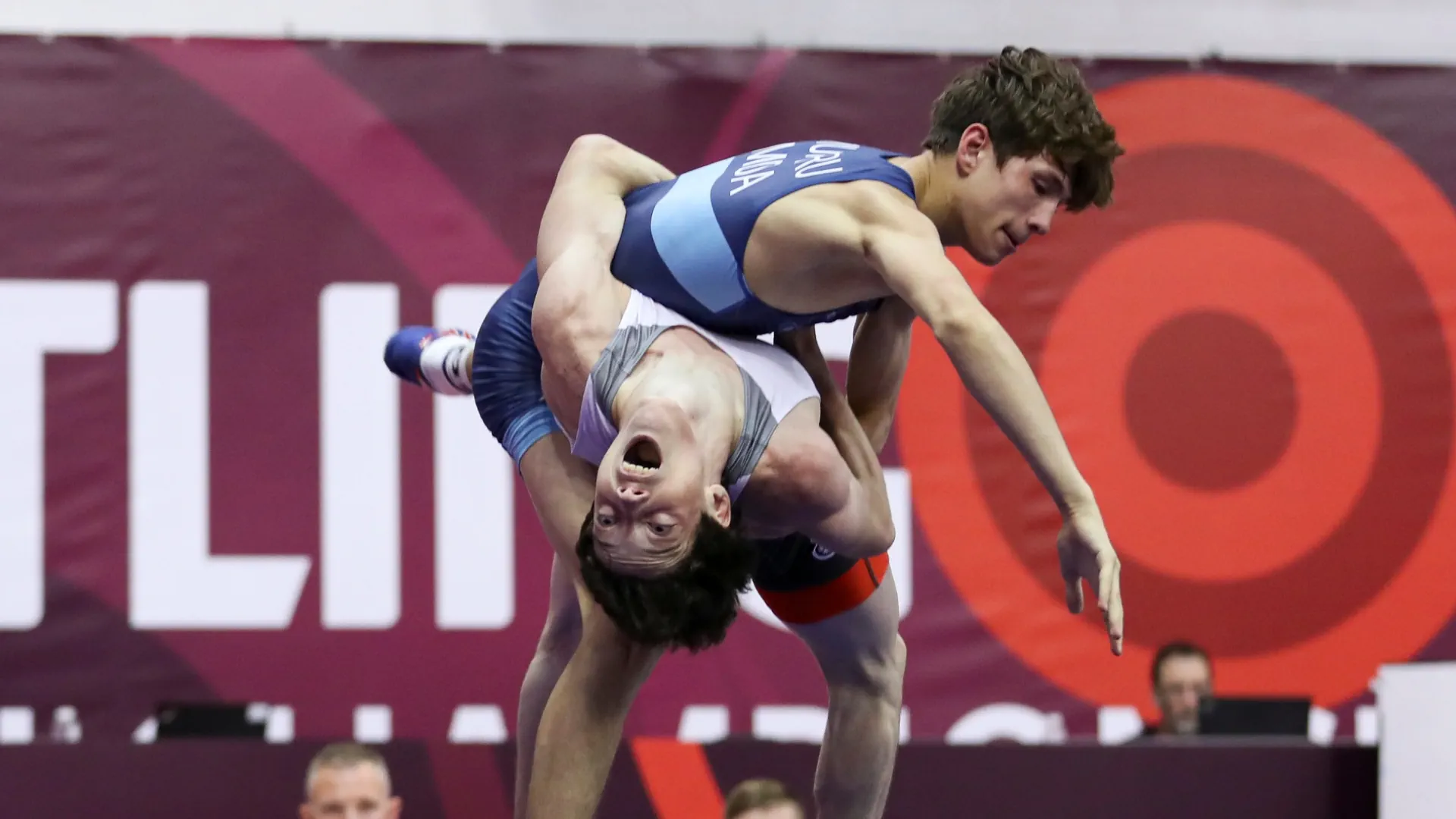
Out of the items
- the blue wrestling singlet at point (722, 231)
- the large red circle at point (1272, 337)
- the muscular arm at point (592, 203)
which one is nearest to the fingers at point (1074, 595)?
the blue wrestling singlet at point (722, 231)

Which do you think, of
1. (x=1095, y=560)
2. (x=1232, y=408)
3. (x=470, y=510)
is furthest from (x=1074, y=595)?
(x=1232, y=408)

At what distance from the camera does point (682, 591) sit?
1863 millimetres

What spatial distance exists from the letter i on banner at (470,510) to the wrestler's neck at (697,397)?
2.65 m

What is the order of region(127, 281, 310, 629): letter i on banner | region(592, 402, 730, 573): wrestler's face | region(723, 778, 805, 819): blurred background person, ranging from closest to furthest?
region(592, 402, 730, 573): wrestler's face, region(723, 778, 805, 819): blurred background person, region(127, 281, 310, 629): letter i on banner

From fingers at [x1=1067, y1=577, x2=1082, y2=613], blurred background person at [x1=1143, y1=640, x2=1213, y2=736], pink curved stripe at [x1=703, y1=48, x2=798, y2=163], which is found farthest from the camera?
pink curved stripe at [x1=703, y1=48, x2=798, y2=163]

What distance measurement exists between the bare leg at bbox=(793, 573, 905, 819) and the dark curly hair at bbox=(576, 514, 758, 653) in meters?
0.61

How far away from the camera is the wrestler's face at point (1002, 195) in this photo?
88.0 inches

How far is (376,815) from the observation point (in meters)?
2.81

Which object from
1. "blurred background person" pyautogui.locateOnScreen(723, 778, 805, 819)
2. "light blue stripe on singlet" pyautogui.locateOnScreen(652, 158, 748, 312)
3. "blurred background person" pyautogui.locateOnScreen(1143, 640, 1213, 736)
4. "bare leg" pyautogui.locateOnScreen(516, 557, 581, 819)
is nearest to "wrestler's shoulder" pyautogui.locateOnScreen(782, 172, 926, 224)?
"light blue stripe on singlet" pyautogui.locateOnScreen(652, 158, 748, 312)

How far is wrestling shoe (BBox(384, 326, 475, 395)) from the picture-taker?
2.86m

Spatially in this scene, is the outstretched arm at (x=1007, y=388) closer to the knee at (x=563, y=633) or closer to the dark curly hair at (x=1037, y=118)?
the dark curly hair at (x=1037, y=118)

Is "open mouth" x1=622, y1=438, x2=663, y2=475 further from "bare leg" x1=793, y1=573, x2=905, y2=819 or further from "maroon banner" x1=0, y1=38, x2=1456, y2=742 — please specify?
"maroon banner" x1=0, y1=38, x2=1456, y2=742

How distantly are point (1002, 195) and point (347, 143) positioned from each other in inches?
114

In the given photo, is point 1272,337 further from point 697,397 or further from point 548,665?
point 697,397
